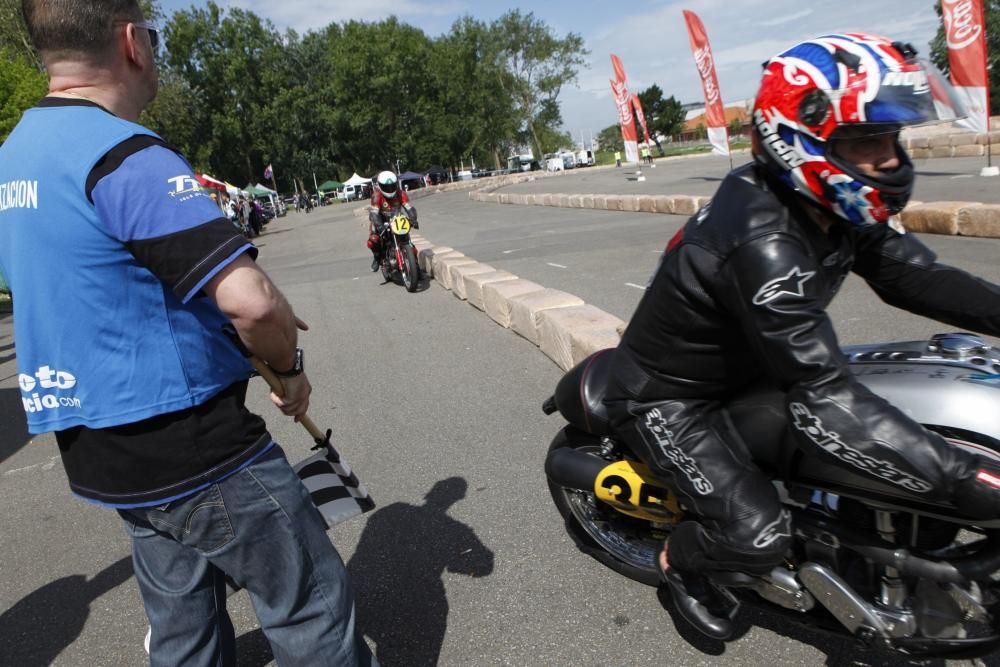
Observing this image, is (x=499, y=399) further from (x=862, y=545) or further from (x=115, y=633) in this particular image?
(x=862, y=545)

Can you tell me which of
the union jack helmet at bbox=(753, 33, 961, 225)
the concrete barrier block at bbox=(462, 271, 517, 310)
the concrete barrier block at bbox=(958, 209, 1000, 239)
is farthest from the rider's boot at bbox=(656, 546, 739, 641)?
the concrete barrier block at bbox=(958, 209, 1000, 239)

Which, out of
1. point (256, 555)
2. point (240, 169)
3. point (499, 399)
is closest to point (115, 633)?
point (256, 555)

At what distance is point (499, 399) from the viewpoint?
17.9ft

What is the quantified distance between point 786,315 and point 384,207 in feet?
35.3

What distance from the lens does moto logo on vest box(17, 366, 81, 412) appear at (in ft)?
5.52

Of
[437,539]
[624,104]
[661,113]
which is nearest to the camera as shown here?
[437,539]

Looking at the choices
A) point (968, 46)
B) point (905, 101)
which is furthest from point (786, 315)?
point (968, 46)

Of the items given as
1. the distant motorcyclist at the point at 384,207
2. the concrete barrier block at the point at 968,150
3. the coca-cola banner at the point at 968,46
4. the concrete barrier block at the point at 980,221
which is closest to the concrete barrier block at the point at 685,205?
the coca-cola banner at the point at 968,46

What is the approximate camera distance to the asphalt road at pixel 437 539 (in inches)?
107

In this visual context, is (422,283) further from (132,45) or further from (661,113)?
(661,113)

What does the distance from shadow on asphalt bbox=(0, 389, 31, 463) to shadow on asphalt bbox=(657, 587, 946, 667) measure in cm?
548

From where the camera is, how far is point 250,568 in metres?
1.83

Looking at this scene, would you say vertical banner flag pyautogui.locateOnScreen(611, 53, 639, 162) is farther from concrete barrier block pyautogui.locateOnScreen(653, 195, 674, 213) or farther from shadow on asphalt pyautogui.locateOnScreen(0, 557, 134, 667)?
shadow on asphalt pyautogui.locateOnScreen(0, 557, 134, 667)

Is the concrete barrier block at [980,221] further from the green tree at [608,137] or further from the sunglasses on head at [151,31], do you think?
the green tree at [608,137]
